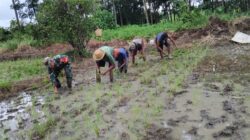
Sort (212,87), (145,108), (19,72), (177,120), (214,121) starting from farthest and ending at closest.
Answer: (19,72), (212,87), (145,108), (177,120), (214,121)

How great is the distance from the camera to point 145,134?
18.8 ft

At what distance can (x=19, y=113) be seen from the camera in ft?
28.2

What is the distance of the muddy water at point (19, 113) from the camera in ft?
24.0

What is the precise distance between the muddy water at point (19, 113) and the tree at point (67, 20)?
22.1 feet

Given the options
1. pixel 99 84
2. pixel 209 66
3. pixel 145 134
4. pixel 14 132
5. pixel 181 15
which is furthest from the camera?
pixel 181 15

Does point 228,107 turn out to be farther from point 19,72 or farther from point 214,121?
point 19,72

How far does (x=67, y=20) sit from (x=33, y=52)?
251 inches

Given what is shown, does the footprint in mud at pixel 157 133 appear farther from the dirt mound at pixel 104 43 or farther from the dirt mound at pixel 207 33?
the dirt mound at pixel 104 43

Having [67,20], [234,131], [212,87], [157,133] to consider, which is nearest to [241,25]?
[67,20]

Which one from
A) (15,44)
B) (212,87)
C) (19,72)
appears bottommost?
(19,72)

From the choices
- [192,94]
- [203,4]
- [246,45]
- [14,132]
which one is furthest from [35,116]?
[203,4]

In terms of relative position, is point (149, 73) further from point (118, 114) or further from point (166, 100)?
point (118, 114)

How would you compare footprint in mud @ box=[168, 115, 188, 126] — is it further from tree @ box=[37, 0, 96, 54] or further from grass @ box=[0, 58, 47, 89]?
tree @ box=[37, 0, 96, 54]

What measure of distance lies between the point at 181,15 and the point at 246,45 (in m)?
9.29
